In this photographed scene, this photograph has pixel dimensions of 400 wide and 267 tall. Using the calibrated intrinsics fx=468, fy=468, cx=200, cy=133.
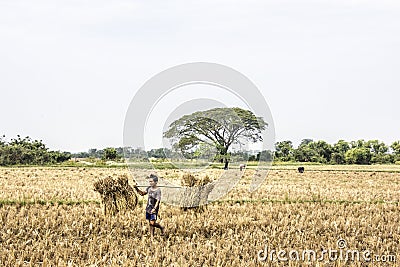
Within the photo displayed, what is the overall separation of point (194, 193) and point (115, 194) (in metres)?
1.91

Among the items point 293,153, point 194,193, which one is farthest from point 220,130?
point 293,153

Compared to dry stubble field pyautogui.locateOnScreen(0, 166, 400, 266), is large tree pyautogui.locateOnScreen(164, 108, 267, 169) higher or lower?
higher

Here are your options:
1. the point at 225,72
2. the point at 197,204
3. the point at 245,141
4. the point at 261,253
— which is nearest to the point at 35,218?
the point at 197,204

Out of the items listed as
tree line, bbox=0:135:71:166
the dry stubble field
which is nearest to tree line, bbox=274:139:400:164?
tree line, bbox=0:135:71:166

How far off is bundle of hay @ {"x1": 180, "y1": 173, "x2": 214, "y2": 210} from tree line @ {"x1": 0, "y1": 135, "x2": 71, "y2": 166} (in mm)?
35367

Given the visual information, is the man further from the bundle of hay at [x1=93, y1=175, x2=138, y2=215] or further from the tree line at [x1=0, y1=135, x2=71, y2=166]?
the tree line at [x1=0, y1=135, x2=71, y2=166]

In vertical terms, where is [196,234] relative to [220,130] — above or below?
below

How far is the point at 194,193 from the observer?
10906 mm

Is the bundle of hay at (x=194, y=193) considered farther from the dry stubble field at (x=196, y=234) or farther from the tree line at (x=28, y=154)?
the tree line at (x=28, y=154)

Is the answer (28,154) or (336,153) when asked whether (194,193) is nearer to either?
(28,154)

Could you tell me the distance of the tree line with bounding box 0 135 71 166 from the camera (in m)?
42.9

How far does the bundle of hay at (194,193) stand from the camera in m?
10.9

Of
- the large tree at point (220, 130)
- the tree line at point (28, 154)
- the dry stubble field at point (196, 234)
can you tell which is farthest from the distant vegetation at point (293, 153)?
the dry stubble field at point (196, 234)

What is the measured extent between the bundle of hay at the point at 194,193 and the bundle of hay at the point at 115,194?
140 centimetres
